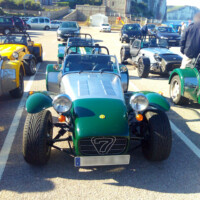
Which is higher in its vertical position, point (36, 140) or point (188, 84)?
point (36, 140)

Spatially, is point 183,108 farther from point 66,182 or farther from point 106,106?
point 66,182

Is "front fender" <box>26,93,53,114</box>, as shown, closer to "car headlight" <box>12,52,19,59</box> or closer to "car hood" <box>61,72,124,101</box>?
"car hood" <box>61,72,124,101</box>

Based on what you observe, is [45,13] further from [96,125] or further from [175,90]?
[96,125]

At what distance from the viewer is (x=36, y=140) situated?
3.45 meters

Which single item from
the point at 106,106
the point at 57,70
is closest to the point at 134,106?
Result: the point at 106,106

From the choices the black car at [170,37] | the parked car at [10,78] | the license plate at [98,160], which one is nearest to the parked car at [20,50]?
the parked car at [10,78]

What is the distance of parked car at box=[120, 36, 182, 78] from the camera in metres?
9.43

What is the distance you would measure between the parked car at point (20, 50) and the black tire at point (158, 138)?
5.88 m

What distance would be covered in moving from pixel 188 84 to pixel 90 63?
8.99ft

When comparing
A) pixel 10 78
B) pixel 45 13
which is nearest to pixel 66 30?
pixel 10 78

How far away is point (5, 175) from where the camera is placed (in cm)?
353

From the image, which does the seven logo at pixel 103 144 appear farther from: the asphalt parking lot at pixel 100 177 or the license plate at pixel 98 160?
the asphalt parking lot at pixel 100 177

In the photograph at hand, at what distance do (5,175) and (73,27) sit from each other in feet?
62.7

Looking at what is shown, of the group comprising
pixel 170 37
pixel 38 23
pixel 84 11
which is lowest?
pixel 84 11
